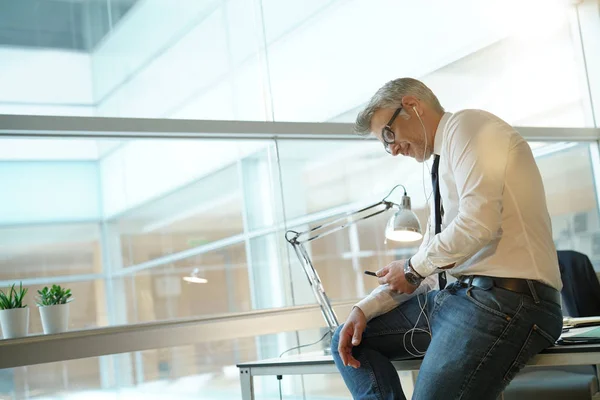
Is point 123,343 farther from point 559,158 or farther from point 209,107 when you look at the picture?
point 559,158

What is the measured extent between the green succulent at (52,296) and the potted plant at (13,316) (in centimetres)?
11

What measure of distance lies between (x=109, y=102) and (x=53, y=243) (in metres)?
0.80

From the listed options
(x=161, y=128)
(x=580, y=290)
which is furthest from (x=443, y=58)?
(x=161, y=128)

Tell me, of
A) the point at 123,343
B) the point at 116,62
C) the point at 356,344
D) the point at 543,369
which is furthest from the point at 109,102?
the point at 543,369

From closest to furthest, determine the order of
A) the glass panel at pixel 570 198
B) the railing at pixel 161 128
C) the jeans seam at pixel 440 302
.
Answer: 1. the jeans seam at pixel 440 302
2. the railing at pixel 161 128
3. the glass panel at pixel 570 198

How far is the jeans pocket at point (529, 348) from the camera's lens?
1860 mm

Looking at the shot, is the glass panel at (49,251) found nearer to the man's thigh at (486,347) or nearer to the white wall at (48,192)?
the white wall at (48,192)

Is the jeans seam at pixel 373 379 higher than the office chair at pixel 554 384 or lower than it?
higher

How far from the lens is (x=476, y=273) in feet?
6.38

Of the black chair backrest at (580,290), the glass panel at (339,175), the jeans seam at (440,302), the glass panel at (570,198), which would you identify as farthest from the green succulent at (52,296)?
the glass panel at (570,198)

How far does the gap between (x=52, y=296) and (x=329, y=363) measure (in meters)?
1.67

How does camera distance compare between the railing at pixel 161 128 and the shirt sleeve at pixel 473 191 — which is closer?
the shirt sleeve at pixel 473 191

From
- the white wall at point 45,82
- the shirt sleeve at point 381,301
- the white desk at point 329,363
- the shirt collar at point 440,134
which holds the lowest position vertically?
the white desk at point 329,363

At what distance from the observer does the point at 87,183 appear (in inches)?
147
